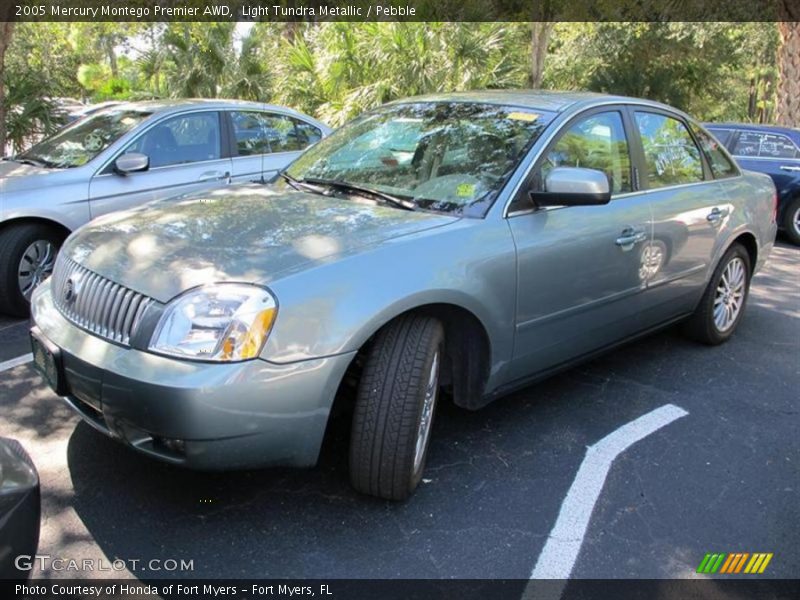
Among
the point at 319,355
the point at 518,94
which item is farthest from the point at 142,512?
the point at 518,94

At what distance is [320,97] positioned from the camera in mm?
11898

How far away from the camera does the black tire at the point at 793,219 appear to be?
945 cm

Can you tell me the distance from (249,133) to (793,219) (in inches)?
289

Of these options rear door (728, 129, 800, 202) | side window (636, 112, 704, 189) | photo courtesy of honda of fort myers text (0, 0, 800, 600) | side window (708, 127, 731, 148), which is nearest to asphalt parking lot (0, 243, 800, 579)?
photo courtesy of honda of fort myers text (0, 0, 800, 600)

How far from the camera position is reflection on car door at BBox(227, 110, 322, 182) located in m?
6.46

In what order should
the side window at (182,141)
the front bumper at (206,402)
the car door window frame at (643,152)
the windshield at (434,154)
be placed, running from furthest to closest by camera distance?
1. the side window at (182,141)
2. the car door window frame at (643,152)
3. the windshield at (434,154)
4. the front bumper at (206,402)

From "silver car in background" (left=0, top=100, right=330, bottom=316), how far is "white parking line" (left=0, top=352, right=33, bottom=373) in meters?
0.89

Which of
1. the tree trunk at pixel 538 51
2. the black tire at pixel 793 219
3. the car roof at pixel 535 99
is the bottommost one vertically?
the black tire at pixel 793 219

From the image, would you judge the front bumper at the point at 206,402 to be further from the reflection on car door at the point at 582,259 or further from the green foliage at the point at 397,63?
the green foliage at the point at 397,63

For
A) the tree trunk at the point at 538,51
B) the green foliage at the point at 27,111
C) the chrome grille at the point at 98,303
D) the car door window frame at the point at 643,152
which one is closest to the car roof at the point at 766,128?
the tree trunk at the point at 538,51

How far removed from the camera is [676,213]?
13.7ft

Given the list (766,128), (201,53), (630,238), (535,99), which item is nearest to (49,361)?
(535,99)

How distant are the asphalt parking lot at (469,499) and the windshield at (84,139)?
2143 mm

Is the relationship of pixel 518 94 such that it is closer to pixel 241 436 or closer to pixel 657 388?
pixel 657 388
